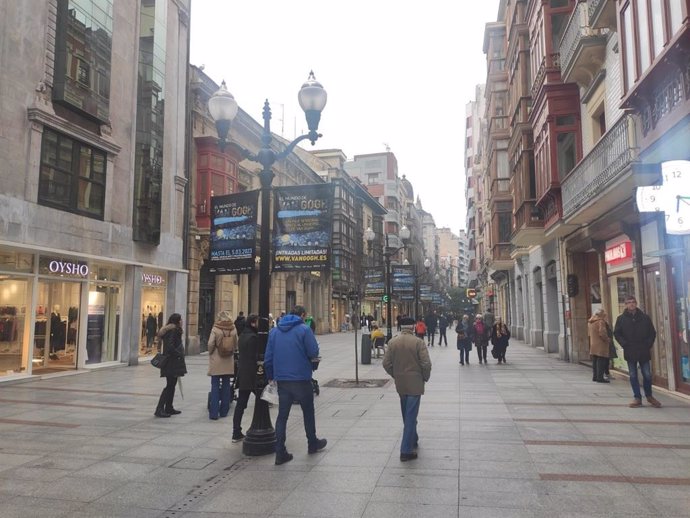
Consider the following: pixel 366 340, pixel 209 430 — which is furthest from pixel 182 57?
pixel 209 430

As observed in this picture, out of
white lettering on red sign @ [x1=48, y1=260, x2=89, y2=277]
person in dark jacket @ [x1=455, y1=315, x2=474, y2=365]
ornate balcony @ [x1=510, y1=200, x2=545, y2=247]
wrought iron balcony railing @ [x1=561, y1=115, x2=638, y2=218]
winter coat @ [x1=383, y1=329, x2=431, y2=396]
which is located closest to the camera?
winter coat @ [x1=383, y1=329, x2=431, y2=396]

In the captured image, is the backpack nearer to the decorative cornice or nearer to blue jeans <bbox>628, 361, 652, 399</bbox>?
blue jeans <bbox>628, 361, 652, 399</bbox>

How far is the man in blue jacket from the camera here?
631 centimetres

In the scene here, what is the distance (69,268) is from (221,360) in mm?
9097

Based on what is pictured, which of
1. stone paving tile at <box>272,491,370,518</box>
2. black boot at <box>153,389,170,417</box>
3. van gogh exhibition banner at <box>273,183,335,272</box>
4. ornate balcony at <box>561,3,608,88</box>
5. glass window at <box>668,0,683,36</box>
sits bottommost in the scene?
stone paving tile at <box>272,491,370,518</box>

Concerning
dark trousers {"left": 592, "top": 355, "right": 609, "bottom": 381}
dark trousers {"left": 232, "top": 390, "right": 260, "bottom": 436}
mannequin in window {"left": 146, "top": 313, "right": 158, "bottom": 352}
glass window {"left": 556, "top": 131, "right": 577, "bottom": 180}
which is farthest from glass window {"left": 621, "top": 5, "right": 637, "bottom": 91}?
mannequin in window {"left": 146, "top": 313, "right": 158, "bottom": 352}

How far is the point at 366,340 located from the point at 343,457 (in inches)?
468

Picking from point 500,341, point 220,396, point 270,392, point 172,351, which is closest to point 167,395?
point 172,351

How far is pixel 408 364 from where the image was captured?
6.50m

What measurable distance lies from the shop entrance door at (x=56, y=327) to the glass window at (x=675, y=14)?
51.6 ft

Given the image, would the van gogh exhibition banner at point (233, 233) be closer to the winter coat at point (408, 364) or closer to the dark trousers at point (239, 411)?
the dark trousers at point (239, 411)

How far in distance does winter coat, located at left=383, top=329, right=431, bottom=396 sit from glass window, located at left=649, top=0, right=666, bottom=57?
704cm

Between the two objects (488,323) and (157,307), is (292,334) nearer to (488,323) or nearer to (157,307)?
(157,307)

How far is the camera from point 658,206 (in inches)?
328
